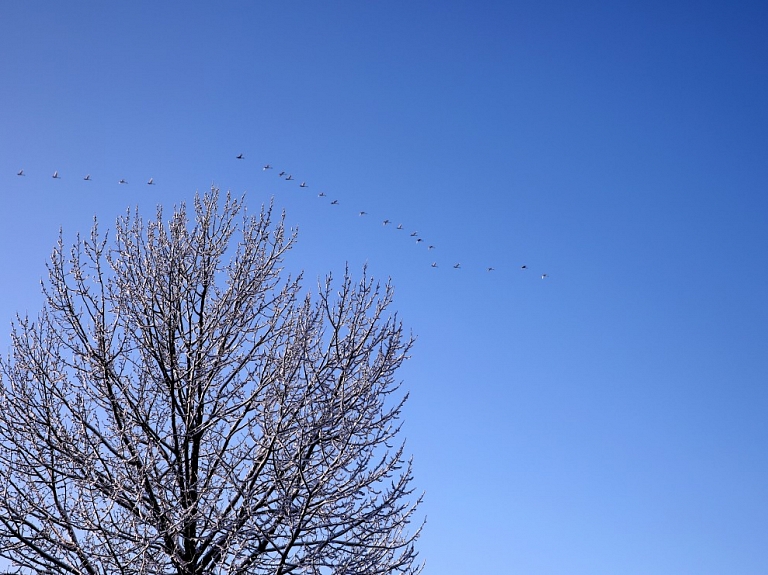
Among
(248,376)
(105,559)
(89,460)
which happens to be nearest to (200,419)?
(248,376)

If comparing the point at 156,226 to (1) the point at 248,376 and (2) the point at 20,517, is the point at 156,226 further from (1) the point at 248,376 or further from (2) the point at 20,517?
(2) the point at 20,517

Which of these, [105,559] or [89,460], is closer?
[105,559]

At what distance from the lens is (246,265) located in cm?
964

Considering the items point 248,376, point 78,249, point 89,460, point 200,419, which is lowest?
point 89,460

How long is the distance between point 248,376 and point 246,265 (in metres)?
1.47

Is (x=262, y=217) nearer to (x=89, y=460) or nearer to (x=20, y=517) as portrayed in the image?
(x=89, y=460)

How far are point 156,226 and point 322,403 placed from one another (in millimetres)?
3278

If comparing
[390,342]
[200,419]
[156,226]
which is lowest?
[200,419]

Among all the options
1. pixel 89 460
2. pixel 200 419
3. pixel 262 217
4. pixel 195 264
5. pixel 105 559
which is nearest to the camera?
pixel 105 559

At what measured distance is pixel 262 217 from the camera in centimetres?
1016

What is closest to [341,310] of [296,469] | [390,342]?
[390,342]

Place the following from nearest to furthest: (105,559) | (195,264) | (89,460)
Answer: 1. (105,559)
2. (89,460)
3. (195,264)

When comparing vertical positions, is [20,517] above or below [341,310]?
below

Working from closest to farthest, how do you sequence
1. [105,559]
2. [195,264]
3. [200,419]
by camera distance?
[105,559] → [200,419] → [195,264]
